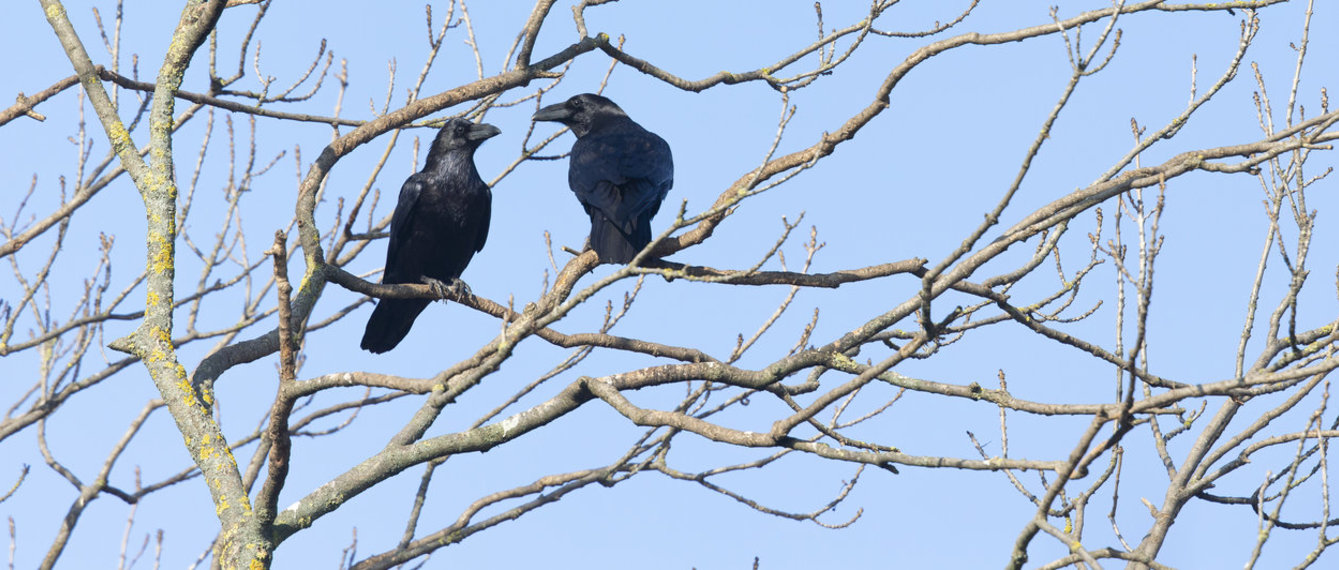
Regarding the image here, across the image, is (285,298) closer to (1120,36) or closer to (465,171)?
(1120,36)

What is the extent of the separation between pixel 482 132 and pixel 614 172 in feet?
3.84

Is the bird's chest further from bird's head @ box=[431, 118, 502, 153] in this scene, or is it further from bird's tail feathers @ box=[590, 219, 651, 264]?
bird's tail feathers @ box=[590, 219, 651, 264]

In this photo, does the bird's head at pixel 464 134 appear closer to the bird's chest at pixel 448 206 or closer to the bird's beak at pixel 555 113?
the bird's chest at pixel 448 206

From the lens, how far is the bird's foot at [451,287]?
6543 mm

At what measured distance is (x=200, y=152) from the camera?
23.3ft

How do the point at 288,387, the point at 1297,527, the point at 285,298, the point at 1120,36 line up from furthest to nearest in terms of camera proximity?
the point at 1297,527 < the point at 1120,36 < the point at 288,387 < the point at 285,298

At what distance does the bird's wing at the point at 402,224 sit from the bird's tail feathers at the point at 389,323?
0.37 m

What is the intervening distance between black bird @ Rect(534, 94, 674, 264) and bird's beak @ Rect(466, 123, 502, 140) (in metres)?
0.51

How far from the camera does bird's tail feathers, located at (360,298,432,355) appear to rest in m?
6.83

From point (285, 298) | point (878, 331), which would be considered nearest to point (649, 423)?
point (878, 331)

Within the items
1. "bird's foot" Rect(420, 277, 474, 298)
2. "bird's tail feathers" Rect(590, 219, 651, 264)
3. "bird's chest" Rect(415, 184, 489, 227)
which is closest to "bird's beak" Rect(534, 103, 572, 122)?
"bird's chest" Rect(415, 184, 489, 227)

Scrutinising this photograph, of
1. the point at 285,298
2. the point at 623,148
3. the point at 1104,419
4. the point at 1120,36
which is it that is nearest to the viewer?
the point at 1104,419

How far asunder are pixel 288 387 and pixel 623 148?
3.53m

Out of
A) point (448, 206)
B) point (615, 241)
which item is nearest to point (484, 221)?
point (448, 206)
